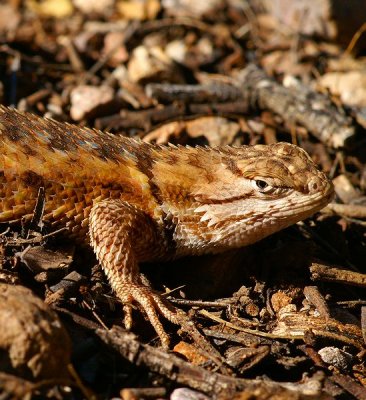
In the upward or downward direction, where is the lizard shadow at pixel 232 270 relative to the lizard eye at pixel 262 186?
downward

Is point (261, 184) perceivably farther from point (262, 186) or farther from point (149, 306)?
point (149, 306)

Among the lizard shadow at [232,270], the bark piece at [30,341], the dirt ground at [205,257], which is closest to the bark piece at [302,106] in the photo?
the dirt ground at [205,257]

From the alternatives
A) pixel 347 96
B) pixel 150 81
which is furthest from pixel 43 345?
pixel 347 96

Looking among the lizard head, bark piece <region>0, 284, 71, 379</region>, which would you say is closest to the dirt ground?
bark piece <region>0, 284, 71, 379</region>

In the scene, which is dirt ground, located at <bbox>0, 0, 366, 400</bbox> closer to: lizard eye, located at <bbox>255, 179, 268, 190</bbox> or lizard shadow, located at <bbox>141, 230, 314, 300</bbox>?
lizard shadow, located at <bbox>141, 230, 314, 300</bbox>

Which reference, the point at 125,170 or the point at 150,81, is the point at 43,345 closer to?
the point at 125,170

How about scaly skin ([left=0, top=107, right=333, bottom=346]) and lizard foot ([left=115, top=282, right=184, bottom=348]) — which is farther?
scaly skin ([left=0, top=107, right=333, bottom=346])

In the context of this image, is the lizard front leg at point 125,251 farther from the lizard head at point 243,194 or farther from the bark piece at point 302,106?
the bark piece at point 302,106

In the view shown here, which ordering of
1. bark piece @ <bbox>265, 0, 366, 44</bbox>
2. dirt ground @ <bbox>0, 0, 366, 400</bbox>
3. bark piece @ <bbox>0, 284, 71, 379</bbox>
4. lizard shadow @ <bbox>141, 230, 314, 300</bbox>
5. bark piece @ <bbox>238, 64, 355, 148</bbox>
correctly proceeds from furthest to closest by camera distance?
Result: bark piece @ <bbox>265, 0, 366, 44</bbox>, bark piece @ <bbox>238, 64, 355, 148</bbox>, lizard shadow @ <bbox>141, 230, 314, 300</bbox>, dirt ground @ <bbox>0, 0, 366, 400</bbox>, bark piece @ <bbox>0, 284, 71, 379</bbox>
